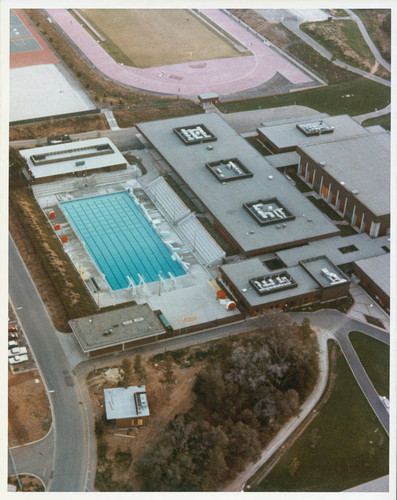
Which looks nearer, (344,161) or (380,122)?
(344,161)

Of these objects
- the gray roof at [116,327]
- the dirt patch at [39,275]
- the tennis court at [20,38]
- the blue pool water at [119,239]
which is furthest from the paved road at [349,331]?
the tennis court at [20,38]

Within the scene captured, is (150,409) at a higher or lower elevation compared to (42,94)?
lower

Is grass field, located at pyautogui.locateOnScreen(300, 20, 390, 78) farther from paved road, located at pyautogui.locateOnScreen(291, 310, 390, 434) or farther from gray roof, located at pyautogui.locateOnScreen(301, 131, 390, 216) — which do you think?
paved road, located at pyautogui.locateOnScreen(291, 310, 390, 434)

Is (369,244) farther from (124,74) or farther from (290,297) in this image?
(124,74)

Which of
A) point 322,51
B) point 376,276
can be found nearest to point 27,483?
point 376,276

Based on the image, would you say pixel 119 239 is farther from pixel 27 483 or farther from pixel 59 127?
pixel 27 483

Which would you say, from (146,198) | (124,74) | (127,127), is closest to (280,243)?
(146,198)
